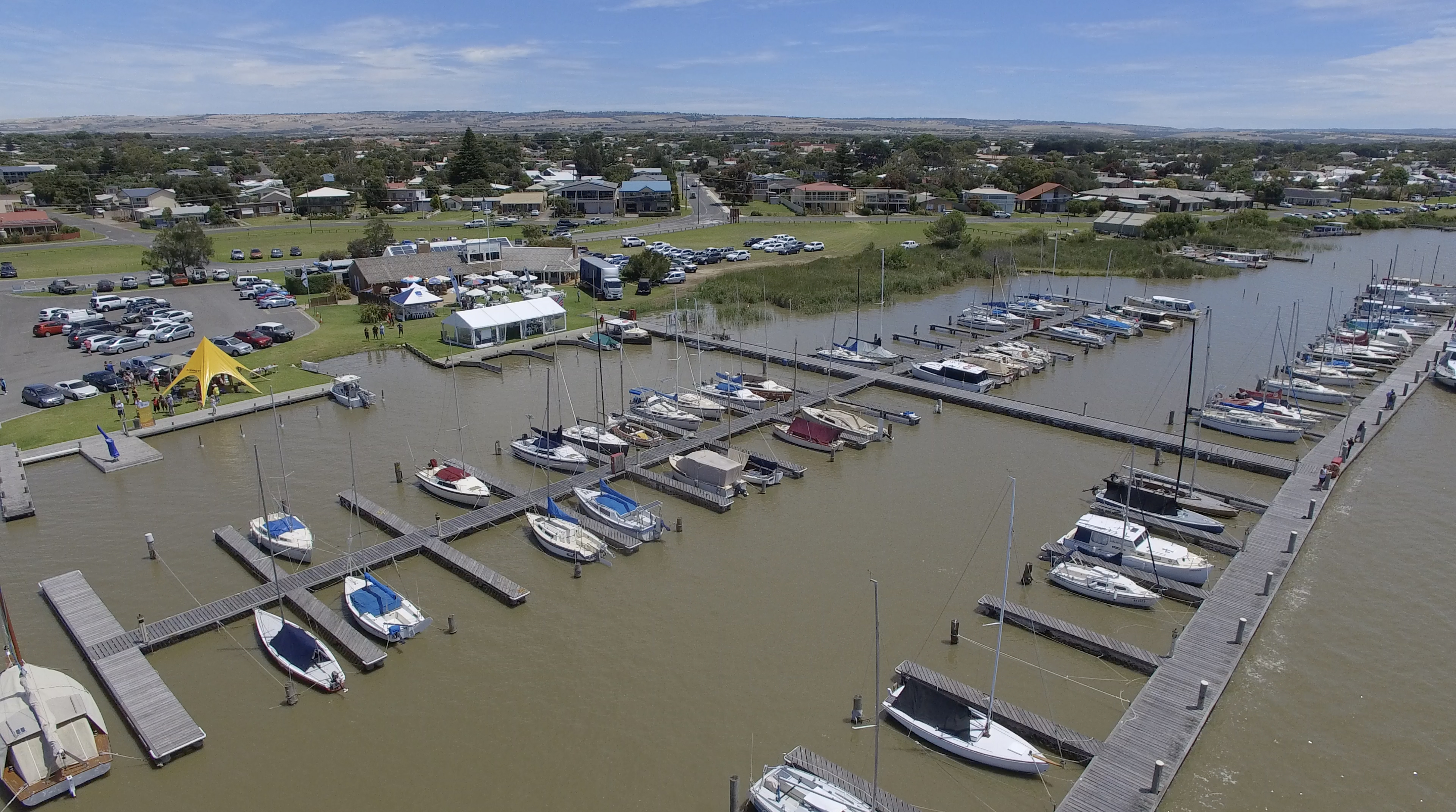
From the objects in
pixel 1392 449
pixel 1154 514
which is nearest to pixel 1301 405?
pixel 1392 449

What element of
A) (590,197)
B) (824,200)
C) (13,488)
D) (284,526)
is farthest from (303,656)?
(824,200)

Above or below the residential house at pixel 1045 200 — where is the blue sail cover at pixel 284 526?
below

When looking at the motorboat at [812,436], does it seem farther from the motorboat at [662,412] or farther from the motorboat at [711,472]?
the motorboat at [711,472]

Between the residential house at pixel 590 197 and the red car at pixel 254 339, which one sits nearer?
the red car at pixel 254 339

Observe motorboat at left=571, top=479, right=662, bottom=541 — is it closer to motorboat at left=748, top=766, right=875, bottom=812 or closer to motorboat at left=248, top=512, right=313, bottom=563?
motorboat at left=248, top=512, right=313, bottom=563

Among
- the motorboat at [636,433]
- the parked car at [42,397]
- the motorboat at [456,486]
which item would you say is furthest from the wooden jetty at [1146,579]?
the parked car at [42,397]
